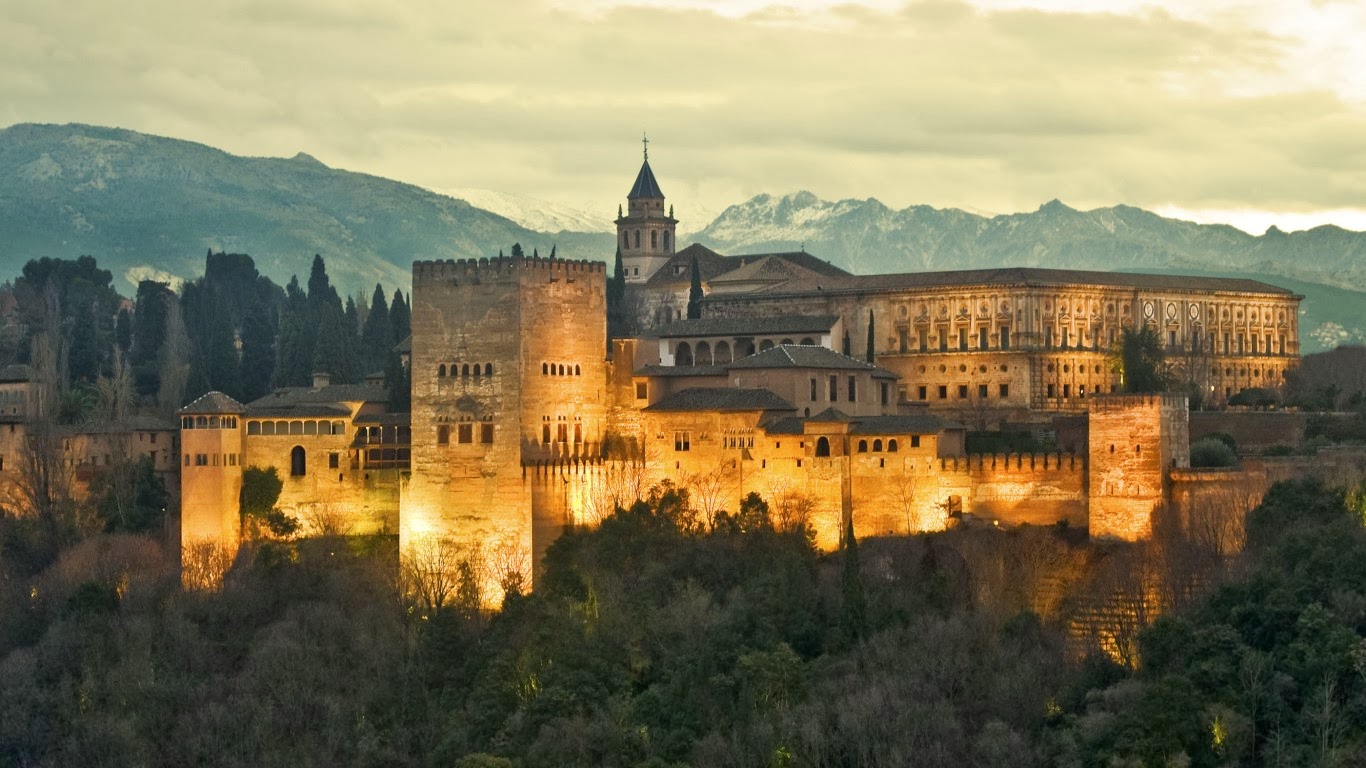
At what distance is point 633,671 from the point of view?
49.8 metres

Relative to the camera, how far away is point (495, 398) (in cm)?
5650

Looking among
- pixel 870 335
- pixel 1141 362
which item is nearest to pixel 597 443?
pixel 870 335

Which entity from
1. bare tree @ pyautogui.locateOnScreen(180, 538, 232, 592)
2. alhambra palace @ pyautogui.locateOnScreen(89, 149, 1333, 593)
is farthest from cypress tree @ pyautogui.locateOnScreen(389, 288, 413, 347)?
bare tree @ pyautogui.locateOnScreen(180, 538, 232, 592)

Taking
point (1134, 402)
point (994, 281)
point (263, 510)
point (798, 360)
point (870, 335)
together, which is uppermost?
point (994, 281)

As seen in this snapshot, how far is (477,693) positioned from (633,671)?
10.3 feet

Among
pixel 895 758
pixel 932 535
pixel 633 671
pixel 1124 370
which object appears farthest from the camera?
pixel 1124 370

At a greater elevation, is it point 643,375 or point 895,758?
point 643,375

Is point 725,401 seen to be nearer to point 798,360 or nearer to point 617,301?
point 798,360

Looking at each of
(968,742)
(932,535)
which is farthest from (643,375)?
(968,742)

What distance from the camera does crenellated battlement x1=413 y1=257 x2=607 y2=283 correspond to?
57.0m

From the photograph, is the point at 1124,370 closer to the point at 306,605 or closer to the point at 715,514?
the point at 715,514

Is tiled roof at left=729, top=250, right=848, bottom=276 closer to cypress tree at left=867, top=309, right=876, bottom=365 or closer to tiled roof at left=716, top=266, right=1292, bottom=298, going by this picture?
tiled roof at left=716, top=266, right=1292, bottom=298

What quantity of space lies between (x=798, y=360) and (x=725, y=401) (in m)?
2.79

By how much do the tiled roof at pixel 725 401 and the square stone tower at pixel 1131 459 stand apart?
25.1 feet
